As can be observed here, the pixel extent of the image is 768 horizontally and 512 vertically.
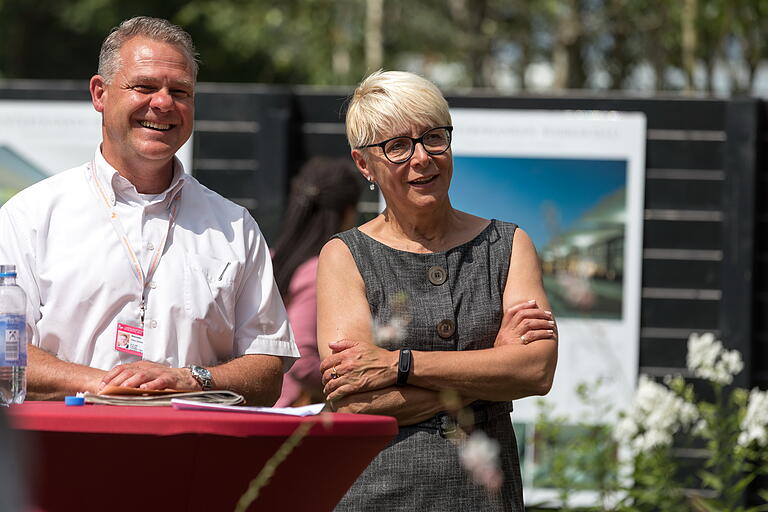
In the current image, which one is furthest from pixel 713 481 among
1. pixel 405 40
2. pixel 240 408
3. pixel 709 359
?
pixel 405 40

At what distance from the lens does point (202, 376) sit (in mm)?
2906

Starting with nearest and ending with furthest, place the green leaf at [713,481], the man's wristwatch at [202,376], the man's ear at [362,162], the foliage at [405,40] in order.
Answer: the man's wristwatch at [202,376] < the man's ear at [362,162] < the green leaf at [713,481] < the foliage at [405,40]

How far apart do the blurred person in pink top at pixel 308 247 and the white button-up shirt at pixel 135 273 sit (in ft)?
3.07

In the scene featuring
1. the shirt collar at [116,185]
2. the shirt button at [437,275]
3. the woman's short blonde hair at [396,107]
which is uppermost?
the woman's short blonde hair at [396,107]

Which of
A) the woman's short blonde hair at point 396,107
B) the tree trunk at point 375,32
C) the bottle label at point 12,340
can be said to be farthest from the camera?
the tree trunk at point 375,32

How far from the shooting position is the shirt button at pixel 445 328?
2.99 meters

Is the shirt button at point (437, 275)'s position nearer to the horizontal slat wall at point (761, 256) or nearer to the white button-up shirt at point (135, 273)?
the white button-up shirt at point (135, 273)

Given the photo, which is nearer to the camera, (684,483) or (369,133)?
(369,133)

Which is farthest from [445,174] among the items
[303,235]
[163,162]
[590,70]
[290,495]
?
[590,70]

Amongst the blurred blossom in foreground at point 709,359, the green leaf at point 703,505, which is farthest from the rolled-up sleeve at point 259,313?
the green leaf at point 703,505

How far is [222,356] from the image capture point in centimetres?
321

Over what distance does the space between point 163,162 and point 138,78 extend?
23cm

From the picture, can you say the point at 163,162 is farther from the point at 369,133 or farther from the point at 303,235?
the point at 303,235

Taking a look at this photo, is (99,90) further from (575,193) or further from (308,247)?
(575,193)
